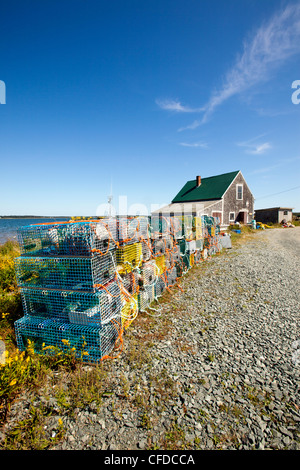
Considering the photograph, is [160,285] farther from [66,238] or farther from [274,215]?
[274,215]

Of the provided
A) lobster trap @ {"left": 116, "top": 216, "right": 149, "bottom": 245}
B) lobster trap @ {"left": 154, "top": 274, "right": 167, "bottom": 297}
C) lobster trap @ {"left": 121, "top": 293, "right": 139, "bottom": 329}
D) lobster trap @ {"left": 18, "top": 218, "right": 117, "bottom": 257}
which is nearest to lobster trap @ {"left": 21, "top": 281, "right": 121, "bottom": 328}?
lobster trap @ {"left": 121, "top": 293, "right": 139, "bottom": 329}

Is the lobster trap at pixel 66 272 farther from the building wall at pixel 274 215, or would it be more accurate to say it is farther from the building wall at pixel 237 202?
the building wall at pixel 274 215

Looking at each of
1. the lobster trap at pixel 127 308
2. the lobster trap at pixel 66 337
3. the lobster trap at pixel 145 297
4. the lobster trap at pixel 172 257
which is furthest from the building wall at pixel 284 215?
the lobster trap at pixel 66 337

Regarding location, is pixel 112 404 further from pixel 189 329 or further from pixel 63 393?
pixel 189 329

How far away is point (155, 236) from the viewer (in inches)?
304

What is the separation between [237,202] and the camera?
102 ft

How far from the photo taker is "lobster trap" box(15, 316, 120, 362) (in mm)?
4043

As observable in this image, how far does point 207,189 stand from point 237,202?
4.83m

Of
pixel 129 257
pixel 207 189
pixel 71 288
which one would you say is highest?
pixel 207 189

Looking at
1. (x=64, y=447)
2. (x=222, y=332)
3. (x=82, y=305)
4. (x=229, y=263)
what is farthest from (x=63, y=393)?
(x=229, y=263)

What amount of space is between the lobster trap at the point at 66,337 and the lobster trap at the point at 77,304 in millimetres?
152

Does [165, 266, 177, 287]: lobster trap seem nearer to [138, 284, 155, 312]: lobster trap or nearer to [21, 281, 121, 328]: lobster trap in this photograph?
[138, 284, 155, 312]: lobster trap

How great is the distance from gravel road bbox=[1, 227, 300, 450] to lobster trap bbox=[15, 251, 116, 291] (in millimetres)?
1616

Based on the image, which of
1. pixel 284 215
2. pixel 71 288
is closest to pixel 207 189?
pixel 284 215
